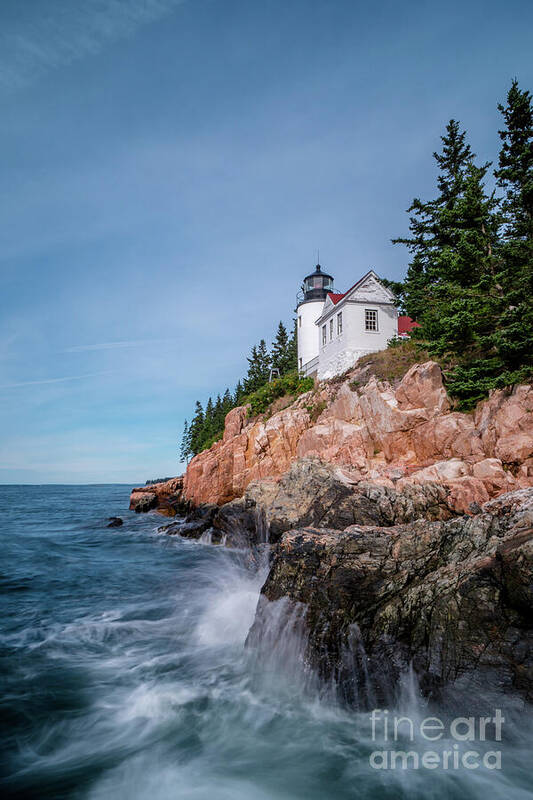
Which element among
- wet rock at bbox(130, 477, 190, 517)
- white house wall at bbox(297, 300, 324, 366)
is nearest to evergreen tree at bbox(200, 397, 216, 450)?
wet rock at bbox(130, 477, 190, 517)

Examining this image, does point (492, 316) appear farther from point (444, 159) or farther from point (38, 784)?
point (38, 784)

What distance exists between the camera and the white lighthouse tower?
120 feet

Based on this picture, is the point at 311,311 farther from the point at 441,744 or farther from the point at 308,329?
the point at 441,744

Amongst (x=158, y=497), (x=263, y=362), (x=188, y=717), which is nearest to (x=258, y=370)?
(x=263, y=362)

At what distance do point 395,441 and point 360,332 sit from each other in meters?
12.6

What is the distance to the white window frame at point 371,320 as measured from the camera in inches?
1121

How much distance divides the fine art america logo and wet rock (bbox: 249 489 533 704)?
40 centimetres

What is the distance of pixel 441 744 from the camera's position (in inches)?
205

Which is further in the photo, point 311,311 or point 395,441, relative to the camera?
point 311,311

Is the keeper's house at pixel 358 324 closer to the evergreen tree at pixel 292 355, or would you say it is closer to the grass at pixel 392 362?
the grass at pixel 392 362

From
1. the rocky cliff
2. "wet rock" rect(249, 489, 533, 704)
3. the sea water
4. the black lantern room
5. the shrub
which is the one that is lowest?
the sea water

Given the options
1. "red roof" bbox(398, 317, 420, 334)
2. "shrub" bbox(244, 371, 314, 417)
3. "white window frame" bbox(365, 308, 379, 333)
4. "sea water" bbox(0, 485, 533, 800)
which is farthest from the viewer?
"shrub" bbox(244, 371, 314, 417)

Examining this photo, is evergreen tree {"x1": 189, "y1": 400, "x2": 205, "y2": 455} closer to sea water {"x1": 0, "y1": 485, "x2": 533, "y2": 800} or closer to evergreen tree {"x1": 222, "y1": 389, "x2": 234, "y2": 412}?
evergreen tree {"x1": 222, "y1": 389, "x2": 234, "y2": 412}

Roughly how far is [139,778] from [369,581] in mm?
4165
